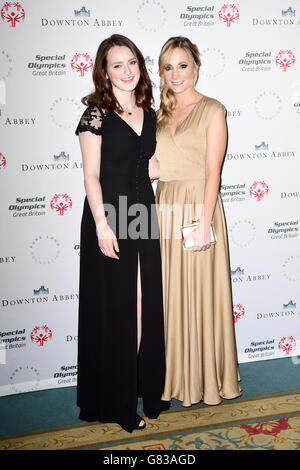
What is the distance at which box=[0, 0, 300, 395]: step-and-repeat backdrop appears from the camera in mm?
3119

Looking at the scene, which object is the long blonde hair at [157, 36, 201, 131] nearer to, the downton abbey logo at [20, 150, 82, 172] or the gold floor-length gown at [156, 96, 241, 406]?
the gold floor-length gown at [156, 96, 241, 406]

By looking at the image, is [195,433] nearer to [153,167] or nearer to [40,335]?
[40,335]

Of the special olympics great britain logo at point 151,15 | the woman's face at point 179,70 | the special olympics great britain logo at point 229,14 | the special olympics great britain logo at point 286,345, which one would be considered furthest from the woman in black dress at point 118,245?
the special olympics great britain logo at point 286,345

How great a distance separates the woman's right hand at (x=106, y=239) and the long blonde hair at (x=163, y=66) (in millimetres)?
693

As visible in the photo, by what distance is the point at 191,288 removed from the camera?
9.46 feet

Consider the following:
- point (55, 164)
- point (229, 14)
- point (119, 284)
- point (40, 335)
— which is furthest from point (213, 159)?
point (40, 335)

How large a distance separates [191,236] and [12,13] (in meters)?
1.76

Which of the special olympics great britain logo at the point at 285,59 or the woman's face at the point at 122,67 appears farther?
the special olympics great britain logo at the point at 285,59

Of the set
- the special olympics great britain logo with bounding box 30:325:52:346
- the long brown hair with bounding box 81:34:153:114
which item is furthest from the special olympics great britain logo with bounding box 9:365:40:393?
the long brown hair with bounding box 81:34:153:114

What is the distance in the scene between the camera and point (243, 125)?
11.4 feet

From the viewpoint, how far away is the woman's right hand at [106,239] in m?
2.60

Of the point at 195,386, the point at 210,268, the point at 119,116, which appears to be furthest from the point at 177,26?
the point at 195,386

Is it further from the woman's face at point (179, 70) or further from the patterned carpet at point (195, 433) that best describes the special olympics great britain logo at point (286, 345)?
the woman's face at point (179, 70)

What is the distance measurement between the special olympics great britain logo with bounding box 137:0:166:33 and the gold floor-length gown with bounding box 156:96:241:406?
31.1 inches
